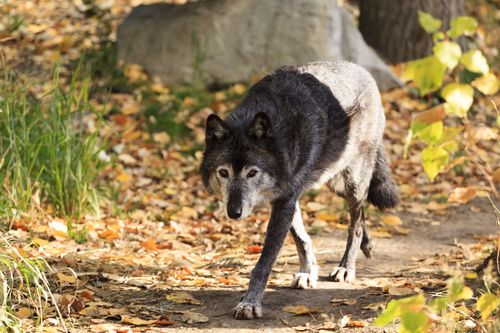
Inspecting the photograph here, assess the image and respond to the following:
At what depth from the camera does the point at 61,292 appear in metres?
5.08

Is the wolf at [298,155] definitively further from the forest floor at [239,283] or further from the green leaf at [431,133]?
the green leaf at [431,133]

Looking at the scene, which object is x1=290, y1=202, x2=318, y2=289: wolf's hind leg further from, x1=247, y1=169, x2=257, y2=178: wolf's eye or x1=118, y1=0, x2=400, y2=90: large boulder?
x1=118, y1=0, x2=400, y2=90: large boulder

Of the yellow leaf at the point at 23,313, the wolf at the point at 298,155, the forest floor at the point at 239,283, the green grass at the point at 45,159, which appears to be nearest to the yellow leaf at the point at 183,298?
the forest floor at the point at 239,283

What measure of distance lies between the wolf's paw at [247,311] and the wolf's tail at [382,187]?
192 centimetres

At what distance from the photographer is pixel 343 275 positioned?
5.75 metres

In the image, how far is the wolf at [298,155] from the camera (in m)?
5.12

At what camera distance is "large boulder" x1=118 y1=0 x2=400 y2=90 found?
10070mm

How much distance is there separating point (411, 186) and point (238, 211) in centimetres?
405

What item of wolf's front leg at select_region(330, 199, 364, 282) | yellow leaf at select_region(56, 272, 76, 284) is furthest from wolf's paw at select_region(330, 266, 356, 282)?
yellow leaf at select_region(56, 272, 76, 284)

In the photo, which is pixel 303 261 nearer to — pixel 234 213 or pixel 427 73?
pixel 234 213

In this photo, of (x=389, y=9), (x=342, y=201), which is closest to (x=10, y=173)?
(x=342, y=201)

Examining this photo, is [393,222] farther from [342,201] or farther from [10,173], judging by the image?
[10,173]

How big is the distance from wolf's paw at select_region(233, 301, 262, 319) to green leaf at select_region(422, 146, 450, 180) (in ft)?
6.90

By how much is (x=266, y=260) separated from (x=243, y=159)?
0.71 meters
